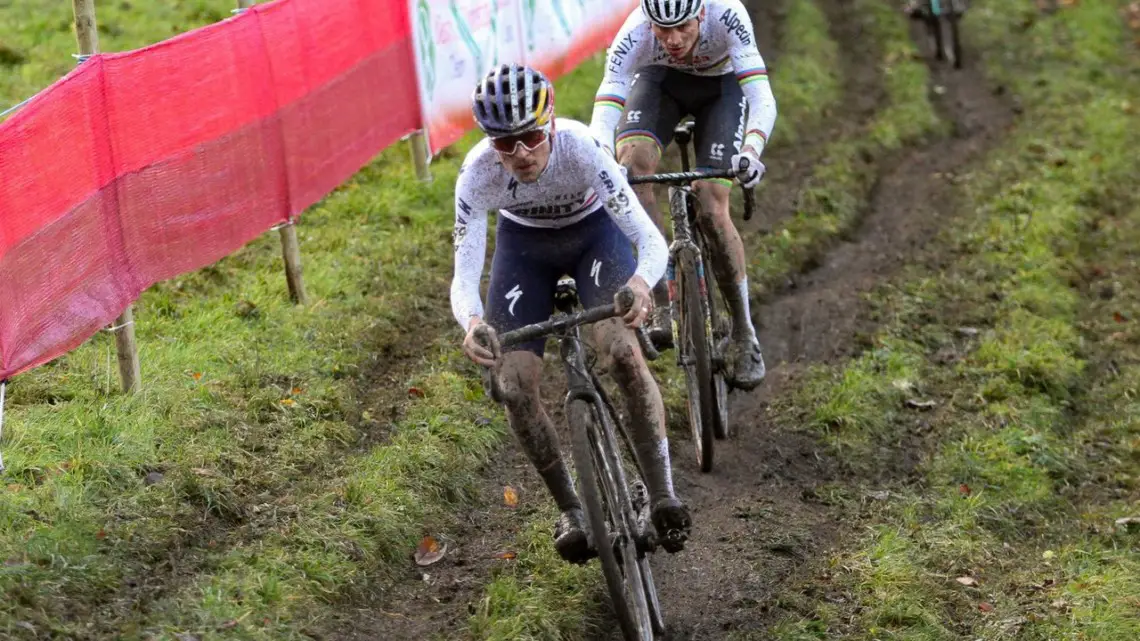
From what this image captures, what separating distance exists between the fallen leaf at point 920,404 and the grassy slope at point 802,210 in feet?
4.81

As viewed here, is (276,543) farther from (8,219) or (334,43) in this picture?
(334,43)

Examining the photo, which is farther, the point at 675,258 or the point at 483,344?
the point at 675,258

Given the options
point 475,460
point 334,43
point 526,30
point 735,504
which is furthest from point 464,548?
point 526,30

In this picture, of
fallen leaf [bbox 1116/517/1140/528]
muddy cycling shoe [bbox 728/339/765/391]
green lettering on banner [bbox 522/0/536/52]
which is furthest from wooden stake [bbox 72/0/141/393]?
green lettering on banner [bbox 522/0/536/52]

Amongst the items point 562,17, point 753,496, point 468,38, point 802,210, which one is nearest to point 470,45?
point 468,38

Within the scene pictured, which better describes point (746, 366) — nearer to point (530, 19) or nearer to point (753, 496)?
point (753, 496)

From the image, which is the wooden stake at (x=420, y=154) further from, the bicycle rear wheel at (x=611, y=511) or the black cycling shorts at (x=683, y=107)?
the bicycle rear wheel at (x=611, y=511)

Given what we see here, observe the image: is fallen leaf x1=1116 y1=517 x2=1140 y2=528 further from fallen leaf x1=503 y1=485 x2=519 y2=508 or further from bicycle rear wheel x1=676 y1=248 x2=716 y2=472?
fallen leaf x1=503 y1=485 x2=519 y2=508

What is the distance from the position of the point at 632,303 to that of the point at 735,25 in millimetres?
2888

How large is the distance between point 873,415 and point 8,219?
504cm

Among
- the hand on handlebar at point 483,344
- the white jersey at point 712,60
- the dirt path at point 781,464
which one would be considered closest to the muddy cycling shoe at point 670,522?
the dirt path at point 781,464

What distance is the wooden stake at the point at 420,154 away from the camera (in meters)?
11.0

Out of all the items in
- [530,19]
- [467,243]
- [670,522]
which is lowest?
[530,19]

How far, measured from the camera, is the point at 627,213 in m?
5.65
